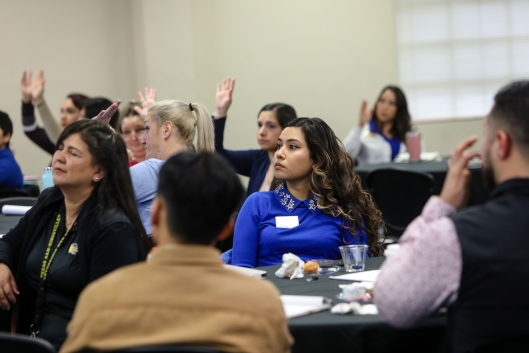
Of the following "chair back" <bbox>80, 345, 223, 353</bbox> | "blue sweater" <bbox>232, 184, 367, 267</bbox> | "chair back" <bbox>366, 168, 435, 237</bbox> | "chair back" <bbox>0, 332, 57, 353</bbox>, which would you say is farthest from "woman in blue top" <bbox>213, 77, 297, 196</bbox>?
"chair back" <bbox>80, 345, 223, 353</bbox>

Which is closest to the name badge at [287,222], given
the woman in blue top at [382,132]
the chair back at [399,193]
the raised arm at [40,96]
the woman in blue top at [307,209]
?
the woman in blue top at [307,209]

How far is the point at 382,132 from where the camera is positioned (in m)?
6.41

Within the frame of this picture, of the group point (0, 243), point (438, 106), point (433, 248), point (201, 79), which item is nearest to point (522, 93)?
point (433, 248)

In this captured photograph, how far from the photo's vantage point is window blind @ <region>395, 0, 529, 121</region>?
767 centimetres

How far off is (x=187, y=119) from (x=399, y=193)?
2031 mm

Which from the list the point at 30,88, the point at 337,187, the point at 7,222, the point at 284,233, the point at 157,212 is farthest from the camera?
the point at 30,88

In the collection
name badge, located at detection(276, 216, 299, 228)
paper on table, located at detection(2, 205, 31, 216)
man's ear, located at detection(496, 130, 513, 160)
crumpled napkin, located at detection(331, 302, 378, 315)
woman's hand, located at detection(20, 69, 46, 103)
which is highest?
woman's hand, located at detection(20, 69, 46, 103)

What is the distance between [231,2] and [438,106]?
8.41 feet

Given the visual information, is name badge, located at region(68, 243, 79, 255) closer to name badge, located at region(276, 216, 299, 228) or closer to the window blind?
name badge, located at region(276, 216, 299, 228)

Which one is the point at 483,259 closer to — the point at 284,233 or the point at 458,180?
the point at 458,180

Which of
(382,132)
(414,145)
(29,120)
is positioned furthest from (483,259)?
(29,120)

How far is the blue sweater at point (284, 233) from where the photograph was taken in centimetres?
287

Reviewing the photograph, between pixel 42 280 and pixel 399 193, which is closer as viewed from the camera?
pixel 42 280

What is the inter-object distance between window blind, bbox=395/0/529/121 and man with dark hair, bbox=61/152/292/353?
652cm
